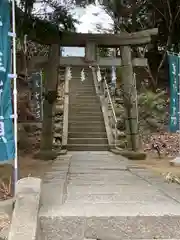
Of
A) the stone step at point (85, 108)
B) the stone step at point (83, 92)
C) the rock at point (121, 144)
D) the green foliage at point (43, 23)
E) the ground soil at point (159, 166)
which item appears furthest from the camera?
the stone step at point (83, 92)

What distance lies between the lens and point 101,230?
4125 millimetres

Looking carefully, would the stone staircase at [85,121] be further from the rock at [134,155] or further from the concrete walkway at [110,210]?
the concrete walkway at [110,210]

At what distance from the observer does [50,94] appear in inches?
504

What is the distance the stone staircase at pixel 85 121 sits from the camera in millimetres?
15259

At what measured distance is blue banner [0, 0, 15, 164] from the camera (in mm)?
4848

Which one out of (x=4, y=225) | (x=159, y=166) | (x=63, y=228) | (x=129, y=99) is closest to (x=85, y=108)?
(x=129, y=99)

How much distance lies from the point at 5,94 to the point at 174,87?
25.7 ft

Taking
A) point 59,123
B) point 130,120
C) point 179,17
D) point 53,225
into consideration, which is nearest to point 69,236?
point 53,225

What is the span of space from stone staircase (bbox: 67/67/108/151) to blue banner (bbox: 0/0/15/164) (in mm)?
10015

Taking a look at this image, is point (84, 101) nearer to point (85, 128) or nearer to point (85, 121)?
point (85, 121)

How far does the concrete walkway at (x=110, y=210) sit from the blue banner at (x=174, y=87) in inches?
223

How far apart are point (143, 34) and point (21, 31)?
4.00 metres

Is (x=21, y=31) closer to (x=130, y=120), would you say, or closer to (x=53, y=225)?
(x=130, y=120)

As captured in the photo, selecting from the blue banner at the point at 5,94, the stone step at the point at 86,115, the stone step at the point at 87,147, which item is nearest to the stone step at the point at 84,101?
the stone step at the point at 86,115
